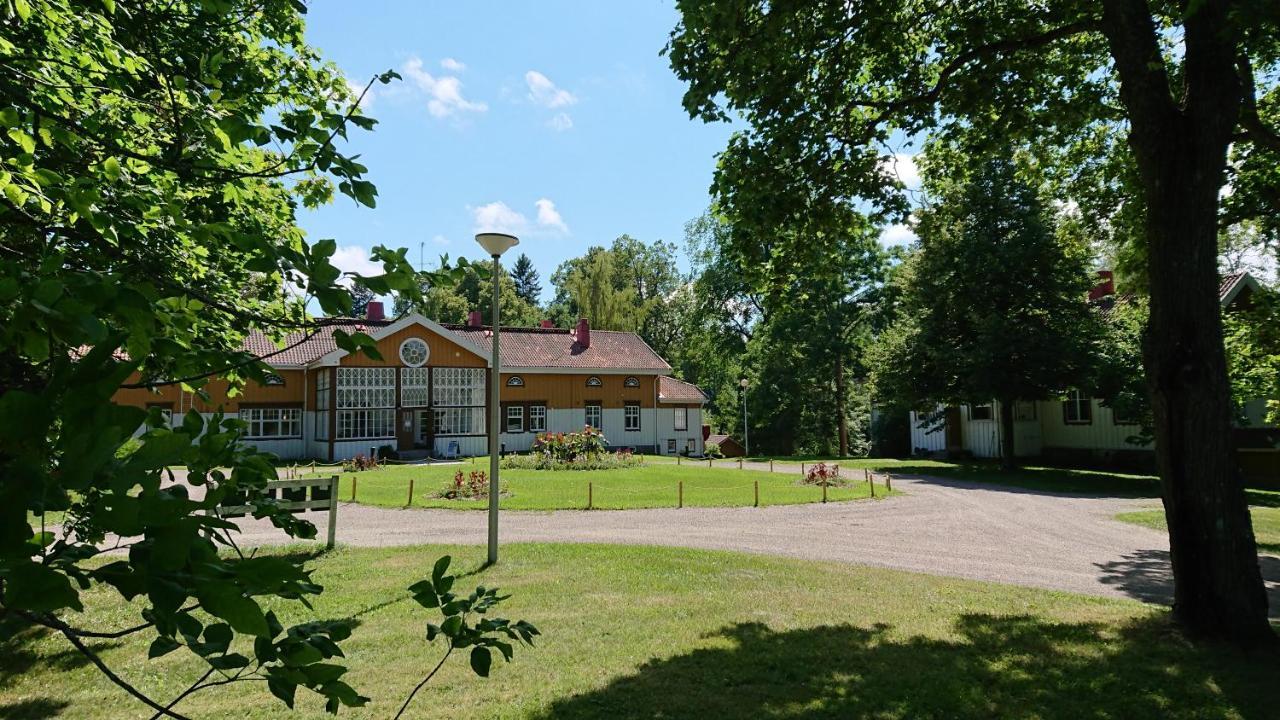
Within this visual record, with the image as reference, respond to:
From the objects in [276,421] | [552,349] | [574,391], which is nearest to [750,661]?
[276,421]

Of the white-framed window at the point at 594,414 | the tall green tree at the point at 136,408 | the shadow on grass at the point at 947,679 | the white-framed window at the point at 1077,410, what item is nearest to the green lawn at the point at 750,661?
the shadow on grass at the point at 947,679

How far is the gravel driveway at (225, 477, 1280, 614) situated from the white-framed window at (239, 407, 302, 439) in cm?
2332

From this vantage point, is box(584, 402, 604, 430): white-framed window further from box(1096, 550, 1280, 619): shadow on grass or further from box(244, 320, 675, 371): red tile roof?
box(1096, 550, 1280, 619): shadow on grass

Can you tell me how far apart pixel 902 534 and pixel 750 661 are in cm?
856

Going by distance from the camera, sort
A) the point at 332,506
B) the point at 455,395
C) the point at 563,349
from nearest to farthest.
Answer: the point at 332,506
the point at 455,395
the point at 563,349

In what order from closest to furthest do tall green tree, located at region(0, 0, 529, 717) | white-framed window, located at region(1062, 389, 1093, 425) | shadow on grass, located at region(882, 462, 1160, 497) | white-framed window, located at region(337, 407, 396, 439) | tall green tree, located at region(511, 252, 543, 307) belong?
tall green tree, located at region(0, 0, 529, 717), shadow on grass, located at region(882, 462, 1160, 497), white-framed window, located at region(1062, 389, 1093, 425), white-framed window, located at region(337, 407, 396, 439), tall green tree, located at region(511, 252, 543, 307)

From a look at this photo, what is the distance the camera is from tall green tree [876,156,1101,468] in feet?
83.4

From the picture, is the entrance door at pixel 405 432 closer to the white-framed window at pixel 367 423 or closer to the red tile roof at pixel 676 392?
the white-framed window at pixel 367 423

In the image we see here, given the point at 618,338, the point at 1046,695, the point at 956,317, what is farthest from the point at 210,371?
the point at 618,338

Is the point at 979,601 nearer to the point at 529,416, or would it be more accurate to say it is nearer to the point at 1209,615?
the point at 1209,615

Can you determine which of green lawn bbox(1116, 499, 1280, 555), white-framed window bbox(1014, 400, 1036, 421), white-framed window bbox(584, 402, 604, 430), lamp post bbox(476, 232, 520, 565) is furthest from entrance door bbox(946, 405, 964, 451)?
lamp post bbox(476, 232, 520, 565)

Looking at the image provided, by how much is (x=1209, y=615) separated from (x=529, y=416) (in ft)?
124

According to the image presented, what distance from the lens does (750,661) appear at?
6.36m

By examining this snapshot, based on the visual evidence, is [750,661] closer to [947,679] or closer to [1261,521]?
[947,679]
